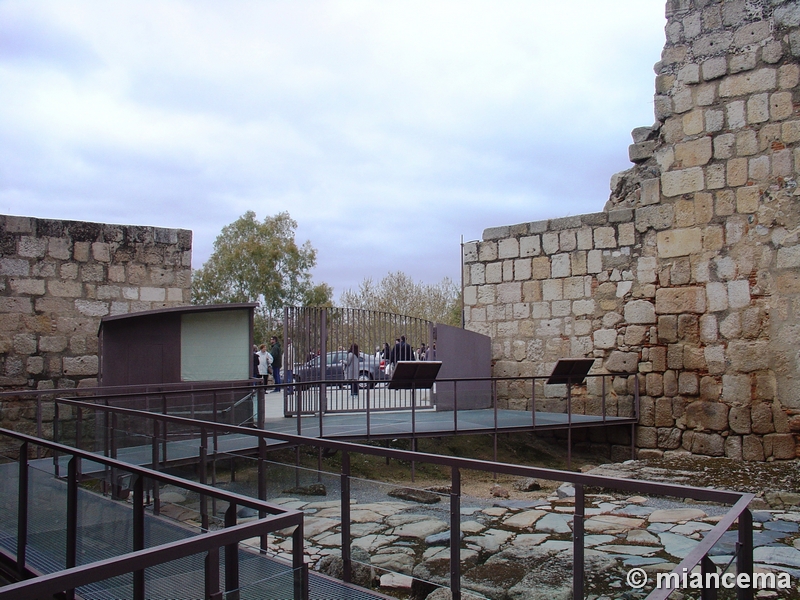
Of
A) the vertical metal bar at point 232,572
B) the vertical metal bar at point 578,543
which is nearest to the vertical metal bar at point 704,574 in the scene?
the vertical metal bar at point 578,543

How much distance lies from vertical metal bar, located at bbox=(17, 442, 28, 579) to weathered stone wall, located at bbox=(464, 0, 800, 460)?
28.1 feet

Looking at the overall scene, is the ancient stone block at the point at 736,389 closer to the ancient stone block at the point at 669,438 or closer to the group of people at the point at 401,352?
the ancient stone block at the point at 669,438

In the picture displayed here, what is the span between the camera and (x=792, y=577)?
14.5 feet

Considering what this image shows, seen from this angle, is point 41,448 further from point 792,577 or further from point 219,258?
point 219,258

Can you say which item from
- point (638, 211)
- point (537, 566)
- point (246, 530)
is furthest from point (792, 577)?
point (638, 211)

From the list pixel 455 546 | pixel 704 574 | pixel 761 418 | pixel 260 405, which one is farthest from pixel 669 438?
pixel 704 574

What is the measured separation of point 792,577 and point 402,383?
5.64 meters

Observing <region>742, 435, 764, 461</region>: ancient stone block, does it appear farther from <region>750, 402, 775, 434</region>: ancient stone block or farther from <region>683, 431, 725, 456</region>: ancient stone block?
<region>683, 431, 725, 456</region>: ancient stone block

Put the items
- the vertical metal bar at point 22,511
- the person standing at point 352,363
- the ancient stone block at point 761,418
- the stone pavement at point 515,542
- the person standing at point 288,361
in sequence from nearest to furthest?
the stone pavement at point 515,542
the vertical metal bar at point 22,511
the ancient stone block at point 761,418
the person standing at point 288,361
the person standing at point 352,363

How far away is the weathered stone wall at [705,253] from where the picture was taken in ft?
31.6

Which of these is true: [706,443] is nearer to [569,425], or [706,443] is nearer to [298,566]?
[569,425]

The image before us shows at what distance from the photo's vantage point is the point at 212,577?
254cm

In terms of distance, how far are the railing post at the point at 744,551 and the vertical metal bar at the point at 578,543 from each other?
2.05ft

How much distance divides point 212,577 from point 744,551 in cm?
202
